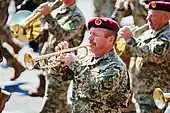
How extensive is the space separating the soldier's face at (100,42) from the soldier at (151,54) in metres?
1.09

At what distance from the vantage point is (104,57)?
617 centimetres

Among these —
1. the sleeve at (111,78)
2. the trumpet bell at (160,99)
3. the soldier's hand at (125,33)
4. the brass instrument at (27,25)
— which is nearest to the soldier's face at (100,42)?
the sleeve at (111,78)

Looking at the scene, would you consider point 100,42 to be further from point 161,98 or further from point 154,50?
point 154,50

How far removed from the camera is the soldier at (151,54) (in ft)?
24.1

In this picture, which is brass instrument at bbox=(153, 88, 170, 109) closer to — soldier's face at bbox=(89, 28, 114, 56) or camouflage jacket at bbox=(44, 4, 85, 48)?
soldier's face at bbox=(89, 28, 114, 56)

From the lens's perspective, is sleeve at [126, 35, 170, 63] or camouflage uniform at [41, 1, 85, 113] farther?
camouflage uniform at [41, 1, 85, 113]

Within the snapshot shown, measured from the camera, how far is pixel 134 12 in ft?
32.3

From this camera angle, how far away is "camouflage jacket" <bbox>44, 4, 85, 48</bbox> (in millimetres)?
8289

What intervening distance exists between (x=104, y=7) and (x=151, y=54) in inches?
140

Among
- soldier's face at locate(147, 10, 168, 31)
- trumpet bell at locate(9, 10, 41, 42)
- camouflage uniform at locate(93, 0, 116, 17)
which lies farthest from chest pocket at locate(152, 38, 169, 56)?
camouflage uniform at locate(93, 0, 116, 17)

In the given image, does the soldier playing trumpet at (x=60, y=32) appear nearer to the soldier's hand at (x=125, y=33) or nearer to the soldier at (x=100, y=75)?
the soldier's hand at (x=125, y=33)

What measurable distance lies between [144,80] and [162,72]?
0.22 metres

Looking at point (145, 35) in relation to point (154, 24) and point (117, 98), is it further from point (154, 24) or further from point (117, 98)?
point (117, 98)

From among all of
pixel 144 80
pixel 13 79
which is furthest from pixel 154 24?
pixel 13 79
